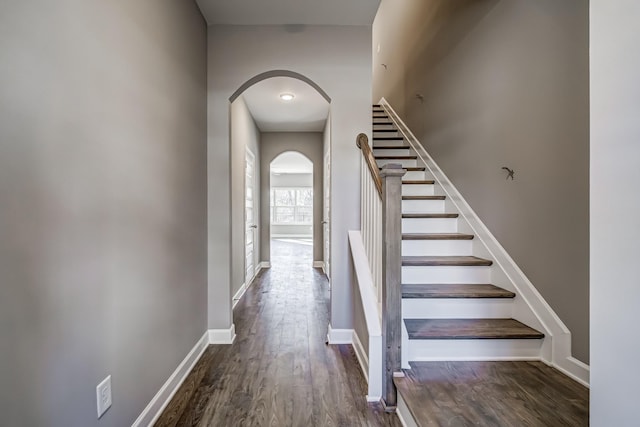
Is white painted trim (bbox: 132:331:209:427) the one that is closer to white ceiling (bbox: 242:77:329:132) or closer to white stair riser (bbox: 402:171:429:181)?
white stair riser (bbox: 402:171:429:181)

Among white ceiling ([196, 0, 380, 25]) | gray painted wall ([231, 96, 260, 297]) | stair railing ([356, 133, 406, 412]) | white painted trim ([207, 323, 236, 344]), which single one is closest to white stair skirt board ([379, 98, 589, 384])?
stair railing ([356, 133, 406, 412])

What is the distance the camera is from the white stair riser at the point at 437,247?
8.45 ft

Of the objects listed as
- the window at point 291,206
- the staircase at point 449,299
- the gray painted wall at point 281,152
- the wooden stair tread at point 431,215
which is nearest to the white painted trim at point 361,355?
the staircase at point 449,299

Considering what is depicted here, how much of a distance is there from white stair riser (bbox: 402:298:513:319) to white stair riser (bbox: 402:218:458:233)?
2.77 feet

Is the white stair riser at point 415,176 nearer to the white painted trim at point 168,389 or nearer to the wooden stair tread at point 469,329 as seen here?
the wooden stair tread at point 469,329

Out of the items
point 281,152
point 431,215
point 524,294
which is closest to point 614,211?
point 524,294

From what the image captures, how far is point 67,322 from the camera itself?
1.05 m

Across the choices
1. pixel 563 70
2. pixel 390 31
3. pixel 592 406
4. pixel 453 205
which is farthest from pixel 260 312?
pixel 390 31

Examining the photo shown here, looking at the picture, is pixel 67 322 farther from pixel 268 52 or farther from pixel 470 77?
pixel 470 77

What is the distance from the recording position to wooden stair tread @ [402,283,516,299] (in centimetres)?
206

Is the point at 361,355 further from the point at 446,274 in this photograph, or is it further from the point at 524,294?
the point at 524,294

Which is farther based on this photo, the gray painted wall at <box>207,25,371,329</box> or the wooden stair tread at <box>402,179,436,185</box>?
the wooden stair tread at <box>402,179,436,185</box>

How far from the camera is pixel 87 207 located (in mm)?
1142

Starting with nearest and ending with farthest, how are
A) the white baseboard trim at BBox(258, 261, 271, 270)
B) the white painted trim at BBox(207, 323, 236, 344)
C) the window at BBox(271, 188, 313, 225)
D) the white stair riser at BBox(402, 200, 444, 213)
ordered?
the white painted trim at BBox(207, 323, 236, 344) < the white stair riser at BBox(402, 200, 444, 213) < the white baseboard trim at BBox(258, 261, 271, 270) < the window at BBox(271, 188, 313, 225)
